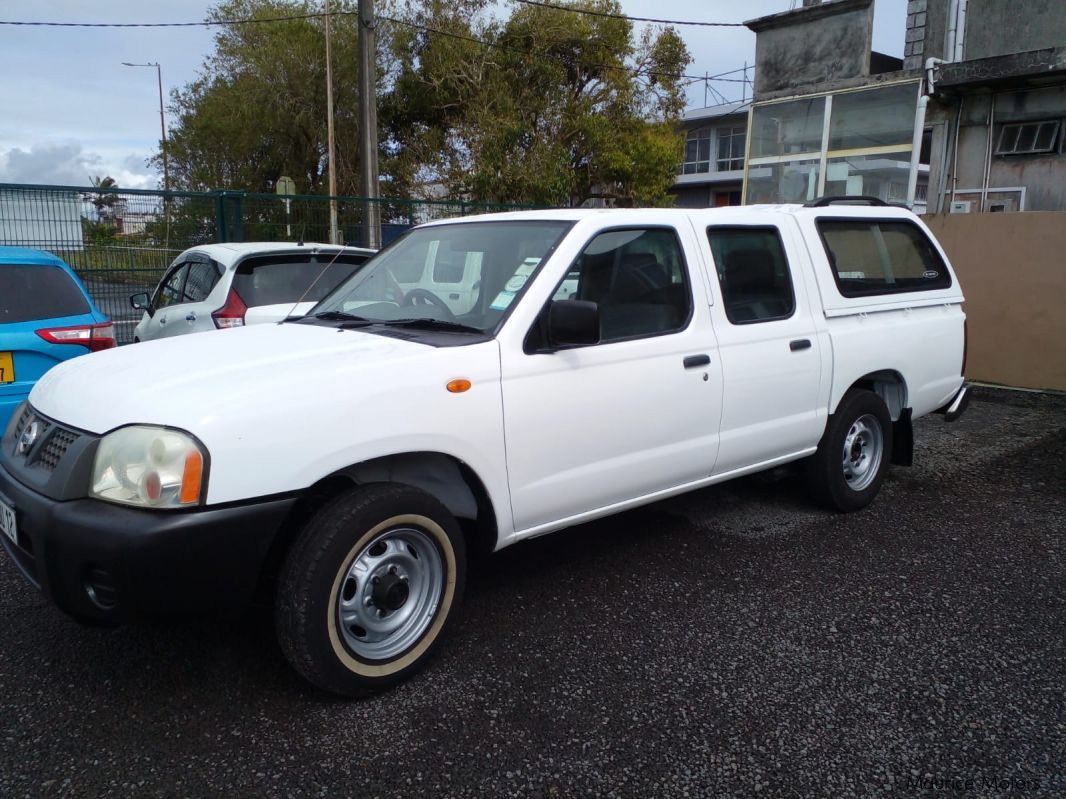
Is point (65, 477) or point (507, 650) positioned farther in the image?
point (507, 650)

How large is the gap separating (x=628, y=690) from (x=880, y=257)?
3.44 m

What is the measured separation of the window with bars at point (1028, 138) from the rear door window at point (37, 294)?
1215cm

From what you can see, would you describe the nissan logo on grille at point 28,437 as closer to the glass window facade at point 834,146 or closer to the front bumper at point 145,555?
the front bumper at point 145,555

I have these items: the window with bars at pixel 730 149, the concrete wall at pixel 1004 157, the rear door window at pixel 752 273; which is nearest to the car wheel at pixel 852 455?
the rear door window at pixel 752 273

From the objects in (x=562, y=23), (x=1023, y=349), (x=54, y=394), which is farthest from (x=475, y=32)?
(x=54, y=394)

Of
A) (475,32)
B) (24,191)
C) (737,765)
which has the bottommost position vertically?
(737,765)

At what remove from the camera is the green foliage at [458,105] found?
27328 millimetres

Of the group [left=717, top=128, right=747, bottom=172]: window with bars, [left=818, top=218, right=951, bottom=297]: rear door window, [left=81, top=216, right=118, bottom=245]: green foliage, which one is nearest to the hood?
[left=818, top=218, right=951, bottom=297]: rear door window

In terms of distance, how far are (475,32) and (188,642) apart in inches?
1074

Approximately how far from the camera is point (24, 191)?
31.1 ft

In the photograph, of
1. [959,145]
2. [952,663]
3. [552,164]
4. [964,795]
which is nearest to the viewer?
[964,795]

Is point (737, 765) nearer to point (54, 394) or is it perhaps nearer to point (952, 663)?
point (952, 663)

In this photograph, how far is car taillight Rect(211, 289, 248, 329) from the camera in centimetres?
654

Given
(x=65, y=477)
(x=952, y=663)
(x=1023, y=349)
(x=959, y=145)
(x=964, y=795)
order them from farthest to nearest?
(x=959, y=145)
(x=1023, y=349)
(x=952, y=663)
(x=65, y=477)
(x=964, y=795)
